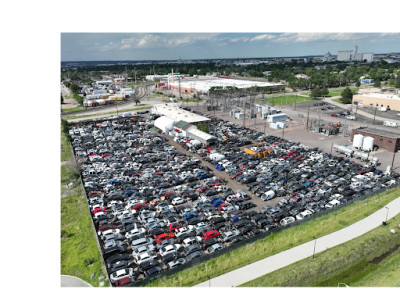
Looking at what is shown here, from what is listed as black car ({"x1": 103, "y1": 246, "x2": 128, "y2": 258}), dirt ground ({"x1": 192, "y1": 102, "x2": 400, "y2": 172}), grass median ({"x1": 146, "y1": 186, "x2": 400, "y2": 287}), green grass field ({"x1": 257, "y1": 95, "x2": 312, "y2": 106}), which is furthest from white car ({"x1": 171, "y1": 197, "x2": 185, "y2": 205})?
green grass field ({"x1": 257, "y1": 95, "x2": 312, "y2": 106})

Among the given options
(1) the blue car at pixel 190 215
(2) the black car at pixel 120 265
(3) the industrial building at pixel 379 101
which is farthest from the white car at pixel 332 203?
(3) the industrial building at pixel 379 101

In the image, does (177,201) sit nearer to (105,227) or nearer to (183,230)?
(183,230)

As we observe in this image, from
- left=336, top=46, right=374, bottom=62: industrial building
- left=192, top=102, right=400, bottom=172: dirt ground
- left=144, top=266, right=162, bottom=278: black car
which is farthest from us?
left=336, top=46, right=374, bottom=62: industrial building

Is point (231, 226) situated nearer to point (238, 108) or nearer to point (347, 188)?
point (347, 188)

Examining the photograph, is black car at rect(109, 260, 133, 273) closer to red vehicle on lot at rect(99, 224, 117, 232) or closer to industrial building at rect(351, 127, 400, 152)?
red vehicle on lot at rect(99, 224, 117, 232)

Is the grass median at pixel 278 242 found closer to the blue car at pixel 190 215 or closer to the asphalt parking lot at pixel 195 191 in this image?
the asphalt parking lot at pixel 195 191

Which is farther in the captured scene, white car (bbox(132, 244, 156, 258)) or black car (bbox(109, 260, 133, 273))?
white car (bbox(132, 244, 156, 258))

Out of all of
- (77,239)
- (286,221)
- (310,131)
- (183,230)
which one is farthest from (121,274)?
(310,131)

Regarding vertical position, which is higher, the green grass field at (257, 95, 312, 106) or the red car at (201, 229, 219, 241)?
→ the green grass field at (257, 95, 312, 106)
